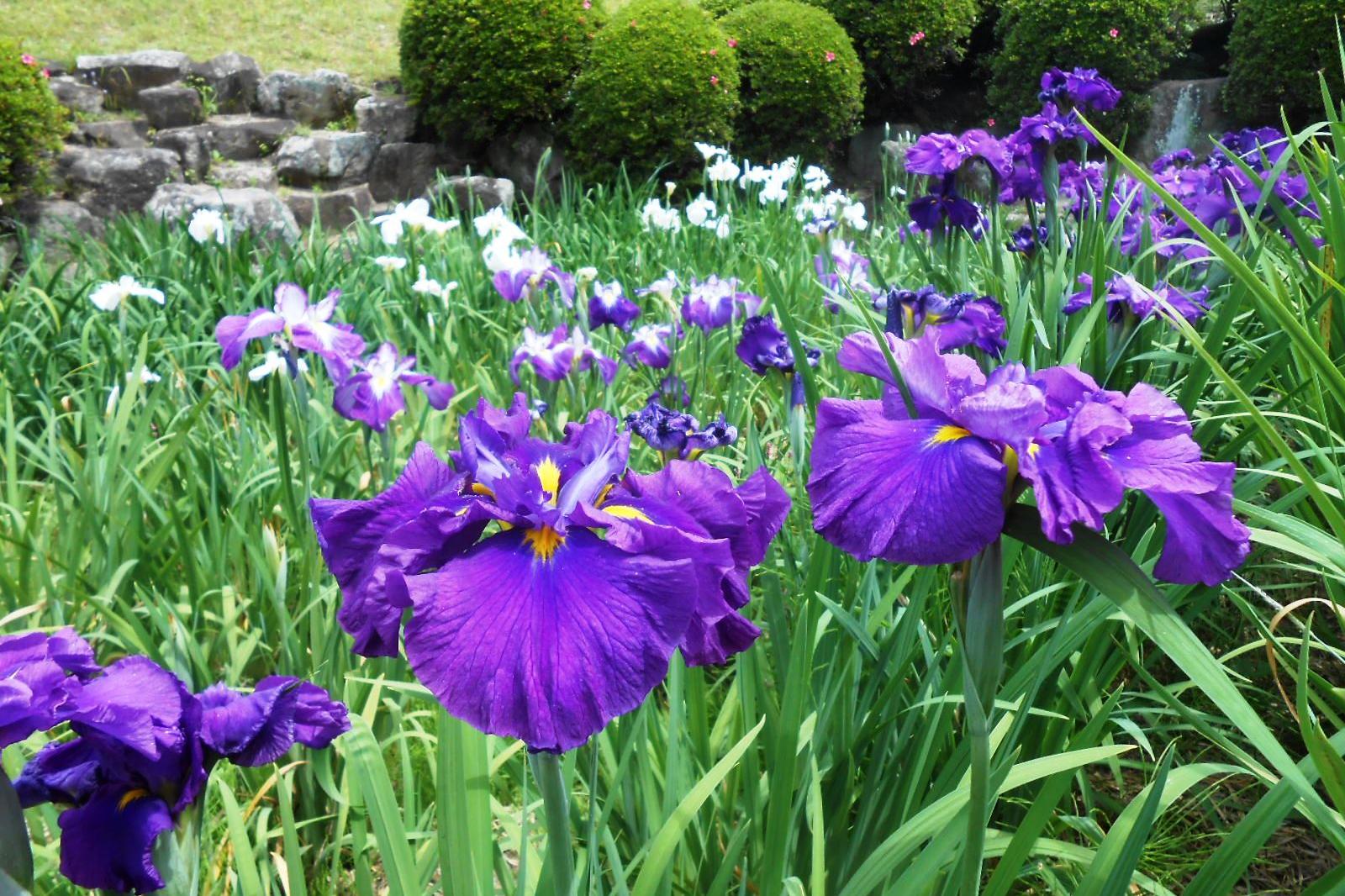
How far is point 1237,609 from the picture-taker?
6.44ft

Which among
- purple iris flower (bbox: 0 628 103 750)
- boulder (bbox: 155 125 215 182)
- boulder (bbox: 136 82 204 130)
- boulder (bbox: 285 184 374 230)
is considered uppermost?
purple iris flower (bbox: 0 628 103 750)

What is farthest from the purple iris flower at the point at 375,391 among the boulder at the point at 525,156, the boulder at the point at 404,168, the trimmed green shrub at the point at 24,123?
the boulder at the point at 404,168

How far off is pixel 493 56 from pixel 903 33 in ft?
13.8

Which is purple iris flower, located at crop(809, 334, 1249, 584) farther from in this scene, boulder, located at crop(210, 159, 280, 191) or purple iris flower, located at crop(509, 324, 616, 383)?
boulder, located at crop(210, 159, 280, 191)

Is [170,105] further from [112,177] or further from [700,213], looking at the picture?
[700,213]

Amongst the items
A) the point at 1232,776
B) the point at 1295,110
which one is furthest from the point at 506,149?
the point at 1232,776

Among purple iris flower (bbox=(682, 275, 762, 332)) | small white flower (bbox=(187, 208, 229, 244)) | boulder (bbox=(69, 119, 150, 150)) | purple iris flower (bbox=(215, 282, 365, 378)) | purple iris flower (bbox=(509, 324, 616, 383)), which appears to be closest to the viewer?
purple iris flower (bbox=(215, 282, 365, 378))

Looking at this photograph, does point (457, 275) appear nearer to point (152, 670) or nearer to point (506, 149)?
point (152, 670)

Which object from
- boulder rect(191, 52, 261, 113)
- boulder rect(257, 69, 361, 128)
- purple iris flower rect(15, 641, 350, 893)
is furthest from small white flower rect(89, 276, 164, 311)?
boulder rect(191, 52, 261, 113)

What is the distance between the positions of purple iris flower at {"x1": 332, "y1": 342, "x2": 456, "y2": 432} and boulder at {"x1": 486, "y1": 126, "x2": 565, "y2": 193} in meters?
6.89

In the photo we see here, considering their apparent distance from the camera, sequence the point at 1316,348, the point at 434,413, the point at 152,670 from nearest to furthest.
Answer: the point at 152,670 < the point at 1316,348 < the point at 434,413

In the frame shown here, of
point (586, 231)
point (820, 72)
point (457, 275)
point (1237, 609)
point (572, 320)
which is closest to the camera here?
point (1237, 609)

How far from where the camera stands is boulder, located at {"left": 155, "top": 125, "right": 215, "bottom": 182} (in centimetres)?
839

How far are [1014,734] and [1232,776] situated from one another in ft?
2.55
